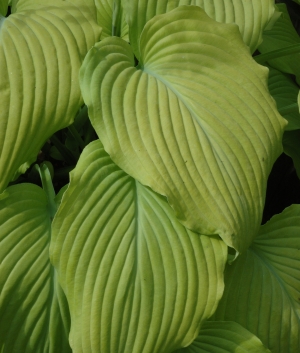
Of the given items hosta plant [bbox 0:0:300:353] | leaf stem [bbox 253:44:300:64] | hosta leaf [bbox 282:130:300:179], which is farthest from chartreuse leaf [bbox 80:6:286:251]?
hosta leaf [bbox 282:130:300:179]

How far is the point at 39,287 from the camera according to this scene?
0.76m

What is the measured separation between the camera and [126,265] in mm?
726

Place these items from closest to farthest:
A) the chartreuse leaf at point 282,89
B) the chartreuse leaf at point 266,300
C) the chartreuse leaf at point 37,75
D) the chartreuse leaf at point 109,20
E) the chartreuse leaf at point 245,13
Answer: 1. the chartreuse leaf at point 37,75
2. the chartreuse leaf at point 266,300
3. the chartreuse leaf at point 245,13
4. the chartreuse leaf at point 109,20
5. the chartreuse leaf at point 282,89

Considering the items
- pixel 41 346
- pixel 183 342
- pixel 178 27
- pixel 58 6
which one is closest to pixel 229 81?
pixel 178 27

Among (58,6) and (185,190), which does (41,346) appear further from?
(58,6)

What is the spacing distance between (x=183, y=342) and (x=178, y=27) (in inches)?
20.6

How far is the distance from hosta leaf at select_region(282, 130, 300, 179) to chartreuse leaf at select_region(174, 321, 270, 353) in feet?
1.57

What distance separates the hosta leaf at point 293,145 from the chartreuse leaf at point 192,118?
36 cm

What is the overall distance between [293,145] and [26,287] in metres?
0.74

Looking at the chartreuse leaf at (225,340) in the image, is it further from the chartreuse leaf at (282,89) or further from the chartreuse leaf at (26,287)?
the chartreuse leaf at (282,89)

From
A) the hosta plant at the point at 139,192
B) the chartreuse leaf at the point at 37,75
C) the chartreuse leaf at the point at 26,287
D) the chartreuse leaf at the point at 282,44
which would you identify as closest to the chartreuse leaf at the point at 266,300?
the hosta plant at the point at 139,192

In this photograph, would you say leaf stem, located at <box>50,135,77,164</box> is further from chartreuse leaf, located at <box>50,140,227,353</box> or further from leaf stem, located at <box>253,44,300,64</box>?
leaf stem, located at <box>253,44,300,64</box>

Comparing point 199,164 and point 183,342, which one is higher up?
point 199,164

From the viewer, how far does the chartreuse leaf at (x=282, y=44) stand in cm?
121
